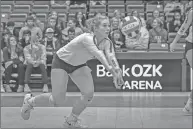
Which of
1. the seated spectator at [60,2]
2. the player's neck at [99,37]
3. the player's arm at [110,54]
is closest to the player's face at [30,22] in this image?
the seated spectator at [60,2]

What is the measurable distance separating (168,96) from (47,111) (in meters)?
3.27

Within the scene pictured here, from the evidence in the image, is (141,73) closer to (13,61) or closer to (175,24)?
(175,24)

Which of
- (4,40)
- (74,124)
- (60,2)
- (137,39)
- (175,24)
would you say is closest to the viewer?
(74,124)

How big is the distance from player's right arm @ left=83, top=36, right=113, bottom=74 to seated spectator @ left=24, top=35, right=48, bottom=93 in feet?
17.1

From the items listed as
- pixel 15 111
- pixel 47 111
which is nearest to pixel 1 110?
pixel 15 111

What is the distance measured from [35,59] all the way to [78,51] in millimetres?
5142

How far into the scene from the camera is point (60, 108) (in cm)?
861

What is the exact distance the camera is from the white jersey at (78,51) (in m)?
5.99

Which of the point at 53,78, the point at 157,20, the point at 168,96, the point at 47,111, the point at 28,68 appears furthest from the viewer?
the point at 157,20

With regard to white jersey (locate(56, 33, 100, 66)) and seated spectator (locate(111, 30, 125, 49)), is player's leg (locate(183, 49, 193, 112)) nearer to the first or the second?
white jersey (locate(56, 33, 100, 66))

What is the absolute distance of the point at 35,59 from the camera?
1122 centimetres

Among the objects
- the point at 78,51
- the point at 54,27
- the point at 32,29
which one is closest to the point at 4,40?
the point at 32,29

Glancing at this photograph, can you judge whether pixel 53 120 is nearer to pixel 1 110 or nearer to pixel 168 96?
pixel 1 110

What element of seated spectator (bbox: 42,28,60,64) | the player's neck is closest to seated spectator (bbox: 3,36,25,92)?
seated spectator (bbox: 42,28,60,64)
